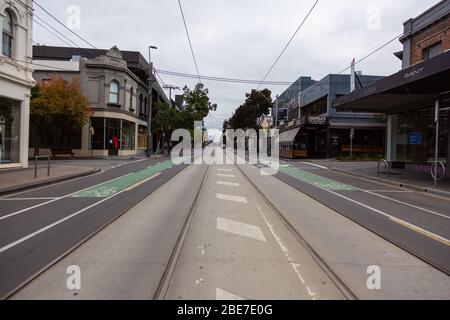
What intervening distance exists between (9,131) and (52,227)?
16767 mm

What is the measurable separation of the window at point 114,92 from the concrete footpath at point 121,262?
3479 cm

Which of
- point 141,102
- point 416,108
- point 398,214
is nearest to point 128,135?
point 141,102

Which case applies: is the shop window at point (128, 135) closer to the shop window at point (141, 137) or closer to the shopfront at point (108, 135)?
the shopfront at point (108, 135)

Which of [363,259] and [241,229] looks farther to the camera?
[241,229]

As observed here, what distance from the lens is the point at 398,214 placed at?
10781mm

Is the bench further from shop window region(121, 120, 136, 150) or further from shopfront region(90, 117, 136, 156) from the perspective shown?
shop window region(121, 120, 136, 150)

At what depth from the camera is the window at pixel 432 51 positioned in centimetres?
2353

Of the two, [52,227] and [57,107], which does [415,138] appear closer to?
[52,227]

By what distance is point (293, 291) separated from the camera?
4.95 metres

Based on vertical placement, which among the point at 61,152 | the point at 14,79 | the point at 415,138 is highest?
the point at 14,79
